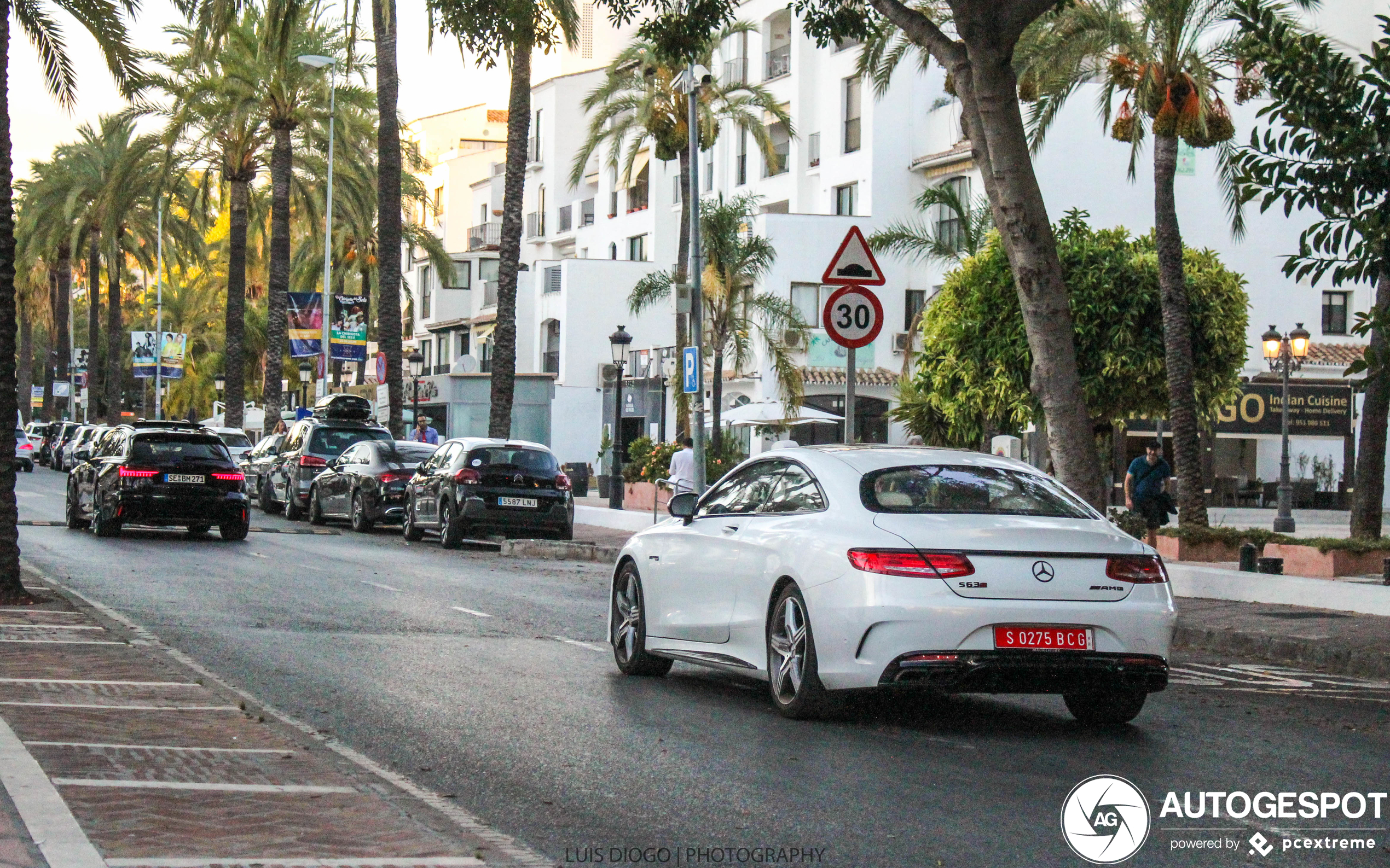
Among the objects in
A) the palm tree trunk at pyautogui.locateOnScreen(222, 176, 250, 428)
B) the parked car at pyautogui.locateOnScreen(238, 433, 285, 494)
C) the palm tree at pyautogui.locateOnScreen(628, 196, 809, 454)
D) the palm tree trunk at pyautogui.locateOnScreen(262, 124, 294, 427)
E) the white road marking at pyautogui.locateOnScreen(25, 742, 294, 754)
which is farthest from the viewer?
the palm tree trunk at pyautogui.locateOnScreen(222, 176, 250, 428)

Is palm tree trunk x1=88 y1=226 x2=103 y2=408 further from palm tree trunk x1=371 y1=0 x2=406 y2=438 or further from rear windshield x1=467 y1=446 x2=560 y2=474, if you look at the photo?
rear windshield x1=467 y1=446 x2=560 y2=474

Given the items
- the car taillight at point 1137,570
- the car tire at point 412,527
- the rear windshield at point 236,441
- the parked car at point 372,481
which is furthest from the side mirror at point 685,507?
the rear windshield at point 236,441

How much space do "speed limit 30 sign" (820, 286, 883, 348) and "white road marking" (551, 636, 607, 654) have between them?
11.2 ft

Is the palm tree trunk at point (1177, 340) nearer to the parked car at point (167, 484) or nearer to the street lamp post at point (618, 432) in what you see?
the street lamp post at point (618, 432)

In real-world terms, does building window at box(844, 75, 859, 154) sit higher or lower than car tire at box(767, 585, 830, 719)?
higher

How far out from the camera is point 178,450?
24.9m

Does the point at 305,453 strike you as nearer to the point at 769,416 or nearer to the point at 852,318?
the point at 769,416

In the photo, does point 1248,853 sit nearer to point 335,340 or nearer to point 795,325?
point 795,325

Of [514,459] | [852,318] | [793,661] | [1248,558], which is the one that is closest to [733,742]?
[793,661]

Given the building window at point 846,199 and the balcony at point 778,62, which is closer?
the building window at point 846,199

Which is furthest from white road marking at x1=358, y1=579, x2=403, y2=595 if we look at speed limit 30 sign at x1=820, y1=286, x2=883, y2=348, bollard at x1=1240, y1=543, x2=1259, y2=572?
bollard at x1=1240, y1=543, x2=1259, y2=572

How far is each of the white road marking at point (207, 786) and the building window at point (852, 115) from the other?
1808 inches

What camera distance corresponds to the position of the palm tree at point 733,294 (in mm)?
44469

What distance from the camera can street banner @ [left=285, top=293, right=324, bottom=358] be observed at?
160ft
